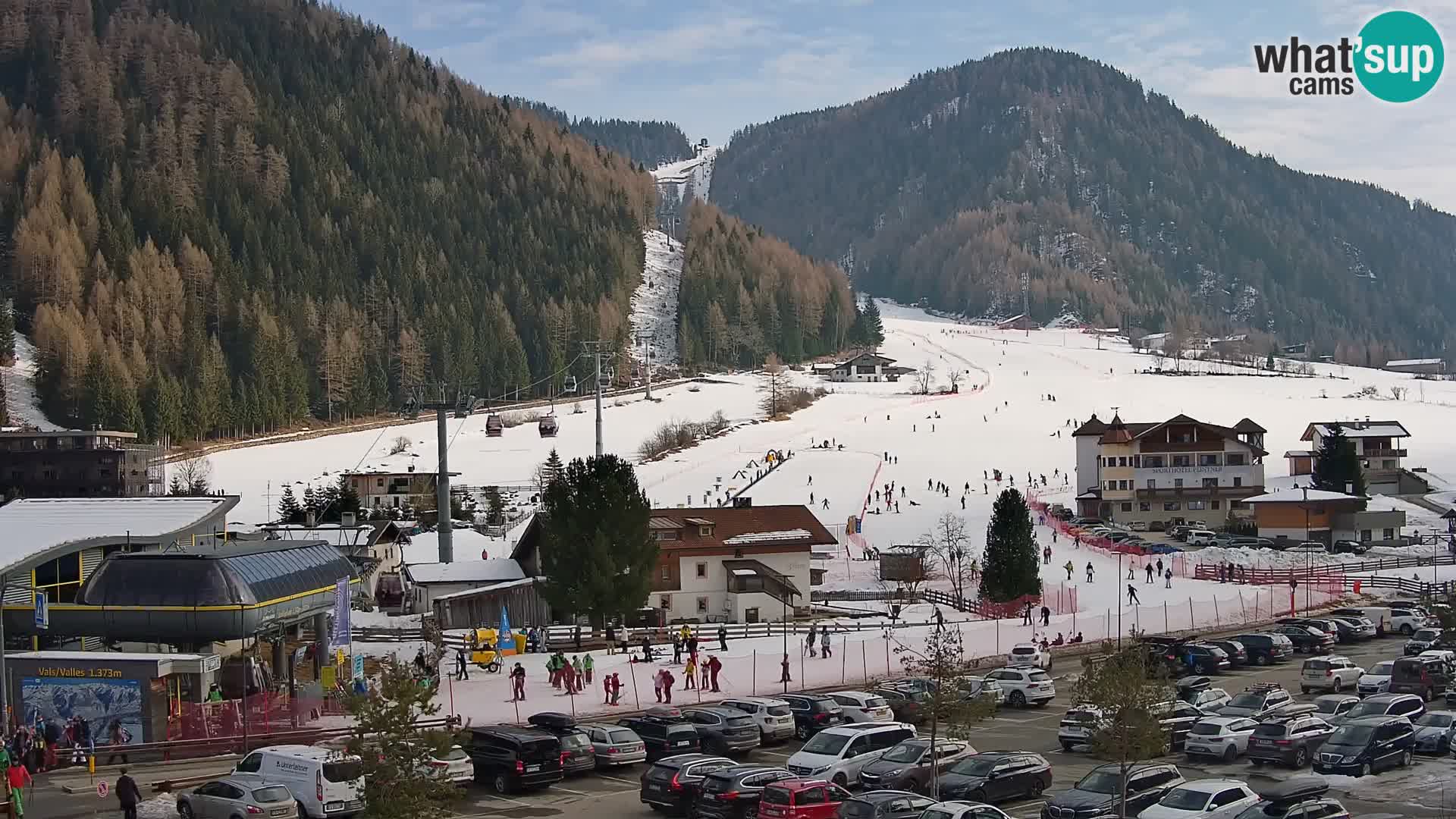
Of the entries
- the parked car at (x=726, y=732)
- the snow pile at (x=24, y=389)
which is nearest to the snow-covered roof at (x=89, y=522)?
the parked car at (x=726, y=732)

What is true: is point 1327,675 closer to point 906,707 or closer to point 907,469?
point 906,707

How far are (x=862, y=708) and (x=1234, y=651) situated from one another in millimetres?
12169

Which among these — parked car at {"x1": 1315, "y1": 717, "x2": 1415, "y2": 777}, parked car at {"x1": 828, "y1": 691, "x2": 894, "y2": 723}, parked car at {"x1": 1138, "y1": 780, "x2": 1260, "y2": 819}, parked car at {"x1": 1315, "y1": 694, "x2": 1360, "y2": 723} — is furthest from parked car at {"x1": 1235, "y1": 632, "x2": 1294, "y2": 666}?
parked car at {"x1": 1138, "y1": 780, "x2": 1260, "y2": 819}

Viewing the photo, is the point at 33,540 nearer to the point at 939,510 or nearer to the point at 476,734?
the point at 476,734

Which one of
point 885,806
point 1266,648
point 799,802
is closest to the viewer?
point 885,806

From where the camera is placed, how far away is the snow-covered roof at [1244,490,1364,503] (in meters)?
65.1

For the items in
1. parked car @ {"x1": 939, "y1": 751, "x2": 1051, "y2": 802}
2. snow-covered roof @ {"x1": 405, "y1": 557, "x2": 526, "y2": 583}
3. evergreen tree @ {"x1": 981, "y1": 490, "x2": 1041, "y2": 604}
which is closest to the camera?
parked car @ {"x1": 939, "y1": 751, "x2": 1051, "y2": 802}

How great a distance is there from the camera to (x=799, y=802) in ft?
70.0

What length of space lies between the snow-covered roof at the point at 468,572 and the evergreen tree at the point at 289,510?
19.1 meters

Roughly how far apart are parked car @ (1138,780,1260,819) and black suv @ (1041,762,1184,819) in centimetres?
35

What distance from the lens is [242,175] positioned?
16988cm

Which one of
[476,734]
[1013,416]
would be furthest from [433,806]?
[1013,416]

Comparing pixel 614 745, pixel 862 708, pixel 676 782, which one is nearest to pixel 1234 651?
pixel 862 708

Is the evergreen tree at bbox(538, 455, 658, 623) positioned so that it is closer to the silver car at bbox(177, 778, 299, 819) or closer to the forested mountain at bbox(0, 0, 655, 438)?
the silver car at bbox(177, 778, 299, 819)
